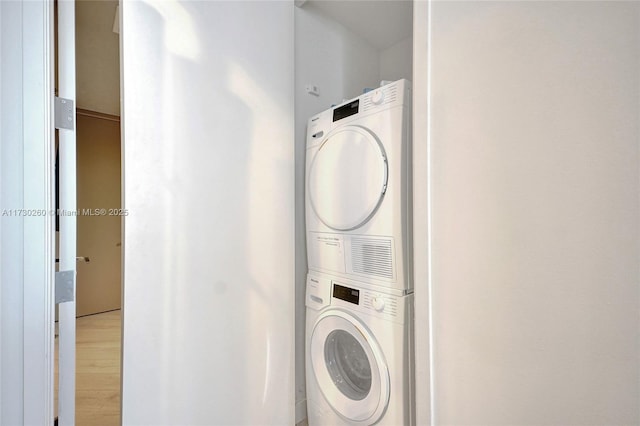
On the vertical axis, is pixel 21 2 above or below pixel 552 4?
above

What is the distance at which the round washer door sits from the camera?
4.13 feet

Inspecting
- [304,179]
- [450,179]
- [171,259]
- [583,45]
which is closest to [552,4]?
[583,45]

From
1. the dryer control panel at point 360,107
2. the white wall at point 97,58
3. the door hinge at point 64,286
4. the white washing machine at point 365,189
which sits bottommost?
the door hinge at point 64,286


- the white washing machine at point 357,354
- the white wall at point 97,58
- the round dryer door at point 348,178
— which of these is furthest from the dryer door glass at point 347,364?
the white wall at point 97,58

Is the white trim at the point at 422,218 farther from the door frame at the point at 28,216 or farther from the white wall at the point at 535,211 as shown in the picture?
the door frame at the point at 28,216

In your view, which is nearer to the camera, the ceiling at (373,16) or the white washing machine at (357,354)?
the white washing machine at (357,354)

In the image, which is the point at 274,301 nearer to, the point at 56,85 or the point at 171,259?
the point at 171,259

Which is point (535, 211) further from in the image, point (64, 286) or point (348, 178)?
point (64, 286)

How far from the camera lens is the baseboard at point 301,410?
170cm

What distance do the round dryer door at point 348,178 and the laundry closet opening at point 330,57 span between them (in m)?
0.24

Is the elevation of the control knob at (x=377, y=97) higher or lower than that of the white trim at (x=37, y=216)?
higher

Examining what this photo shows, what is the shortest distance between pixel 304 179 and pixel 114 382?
1.48 m

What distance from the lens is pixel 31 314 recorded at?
0.94 metres

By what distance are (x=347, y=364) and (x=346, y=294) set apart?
0.43 meters
